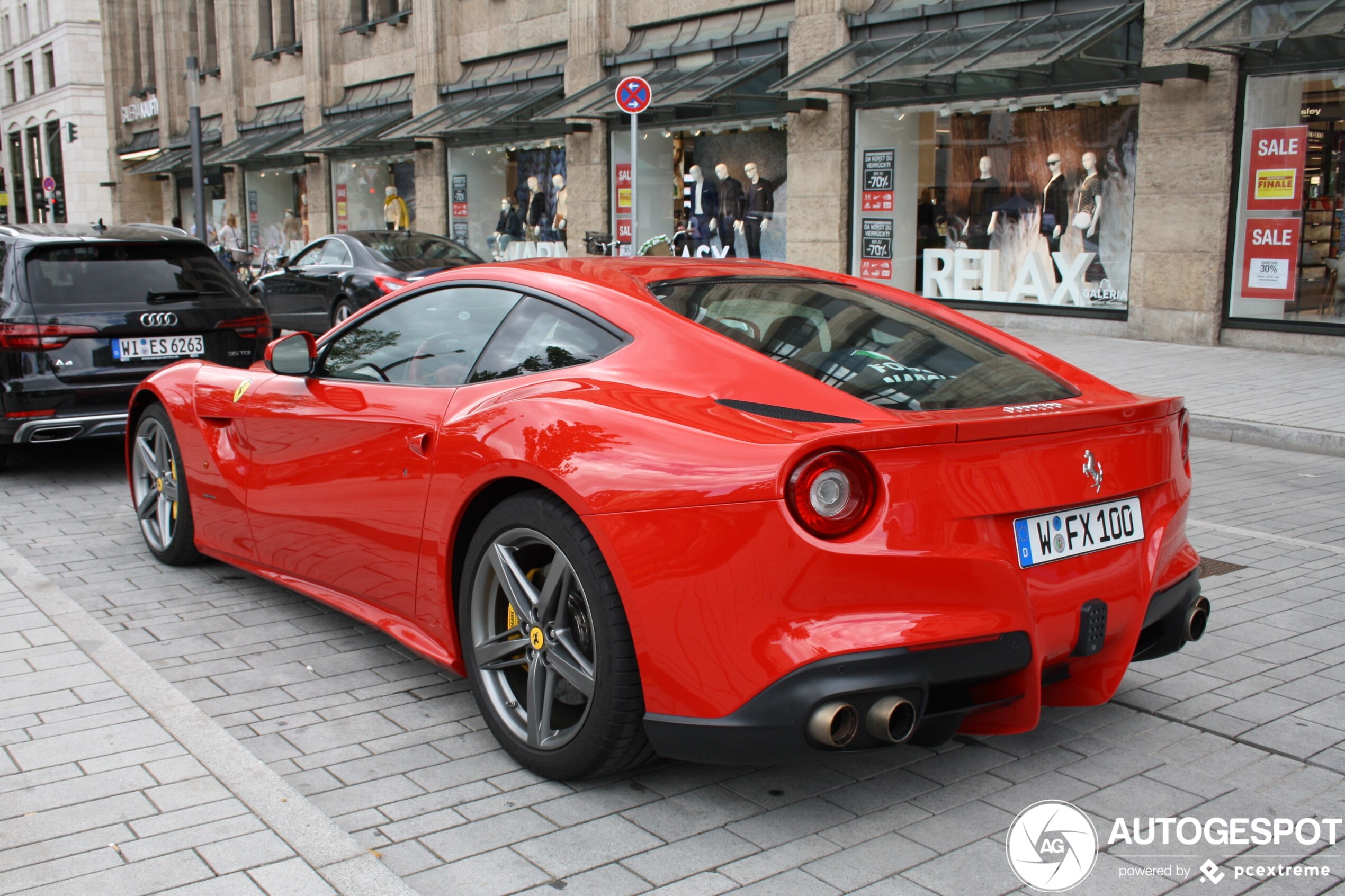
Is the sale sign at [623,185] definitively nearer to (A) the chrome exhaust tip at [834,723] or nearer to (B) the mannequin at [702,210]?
(B) the mannequin at [702,210]

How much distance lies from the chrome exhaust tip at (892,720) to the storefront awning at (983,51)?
1192cm

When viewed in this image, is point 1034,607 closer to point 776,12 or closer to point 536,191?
point 776,12

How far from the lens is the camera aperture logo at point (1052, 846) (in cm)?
275

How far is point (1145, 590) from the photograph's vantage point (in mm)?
3197

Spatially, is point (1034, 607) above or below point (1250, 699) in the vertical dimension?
above

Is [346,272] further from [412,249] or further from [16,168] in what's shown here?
[16,168]

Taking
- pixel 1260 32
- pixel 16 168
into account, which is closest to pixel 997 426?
pixel 1260 32

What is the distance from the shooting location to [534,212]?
23891 millimetres

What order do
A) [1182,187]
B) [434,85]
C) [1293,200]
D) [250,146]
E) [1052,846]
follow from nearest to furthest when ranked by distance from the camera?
[1052,846] < [1293,200] < [1182,187] < [434,85] < [250,146]

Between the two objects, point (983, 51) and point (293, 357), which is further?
point (983, 51)

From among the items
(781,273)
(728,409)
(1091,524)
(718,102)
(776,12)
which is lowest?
(1091,524)

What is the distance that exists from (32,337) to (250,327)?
4.18ft

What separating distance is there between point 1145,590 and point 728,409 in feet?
4.01

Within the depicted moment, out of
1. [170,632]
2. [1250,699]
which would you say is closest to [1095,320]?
[1250,699]
